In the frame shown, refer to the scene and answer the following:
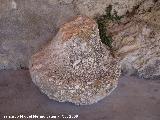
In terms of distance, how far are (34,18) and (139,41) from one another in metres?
0.71

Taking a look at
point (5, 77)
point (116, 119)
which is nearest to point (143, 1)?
point (116, 119)

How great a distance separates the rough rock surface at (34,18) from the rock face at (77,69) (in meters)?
0.14

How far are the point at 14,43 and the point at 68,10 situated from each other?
444 millimetres

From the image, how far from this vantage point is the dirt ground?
212cm

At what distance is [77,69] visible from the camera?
2092 millimetres

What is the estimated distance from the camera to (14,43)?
2375 millimetres

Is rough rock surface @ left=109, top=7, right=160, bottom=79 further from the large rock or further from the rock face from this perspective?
the large rock

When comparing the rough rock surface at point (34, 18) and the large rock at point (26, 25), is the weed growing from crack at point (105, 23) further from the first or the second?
the large rock at point (26, 25)

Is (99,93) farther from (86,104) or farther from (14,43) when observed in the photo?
(14,43)

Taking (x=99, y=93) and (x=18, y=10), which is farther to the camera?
(x=18, y=10)

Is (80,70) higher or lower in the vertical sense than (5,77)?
higher

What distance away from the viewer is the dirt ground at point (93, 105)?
2.12 metres

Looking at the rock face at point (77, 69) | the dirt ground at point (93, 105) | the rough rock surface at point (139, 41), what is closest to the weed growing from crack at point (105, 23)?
the rough rock surface at point (139, 41)

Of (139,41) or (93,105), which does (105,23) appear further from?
(93,105)
